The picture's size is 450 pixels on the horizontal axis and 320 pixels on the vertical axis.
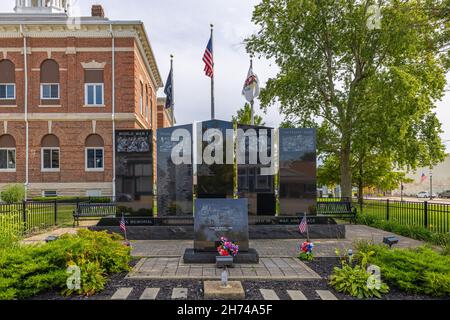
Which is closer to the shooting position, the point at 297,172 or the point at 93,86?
the point at 297,172

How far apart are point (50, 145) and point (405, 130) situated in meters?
25.6

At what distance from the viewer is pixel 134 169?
39.4ft

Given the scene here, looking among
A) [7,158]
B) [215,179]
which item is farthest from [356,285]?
[7,158]

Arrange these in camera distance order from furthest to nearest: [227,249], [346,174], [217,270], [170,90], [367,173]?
[367,173] < [346,174] < [170,90] < [227,249] < [217,270]

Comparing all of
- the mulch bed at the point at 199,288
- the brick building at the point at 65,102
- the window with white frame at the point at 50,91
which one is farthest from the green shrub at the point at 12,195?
the mulch bed at the point at 199,288

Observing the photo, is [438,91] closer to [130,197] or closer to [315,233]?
[315,233]

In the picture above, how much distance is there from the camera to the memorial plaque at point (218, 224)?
8.05m

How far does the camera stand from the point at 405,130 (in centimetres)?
1784

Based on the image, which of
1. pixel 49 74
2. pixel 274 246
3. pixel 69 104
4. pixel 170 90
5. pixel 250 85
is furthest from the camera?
pixel 49 74

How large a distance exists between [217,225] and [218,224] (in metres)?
0.03

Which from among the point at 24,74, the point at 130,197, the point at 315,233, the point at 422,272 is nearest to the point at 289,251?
the point at 315,233

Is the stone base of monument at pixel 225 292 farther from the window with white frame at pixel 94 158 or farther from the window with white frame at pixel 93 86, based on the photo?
the window with white frame at pixel 93 86

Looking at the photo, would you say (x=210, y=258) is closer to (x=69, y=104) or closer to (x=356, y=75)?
(x=356, y=75)

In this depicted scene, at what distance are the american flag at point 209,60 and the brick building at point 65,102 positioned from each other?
1295cm
